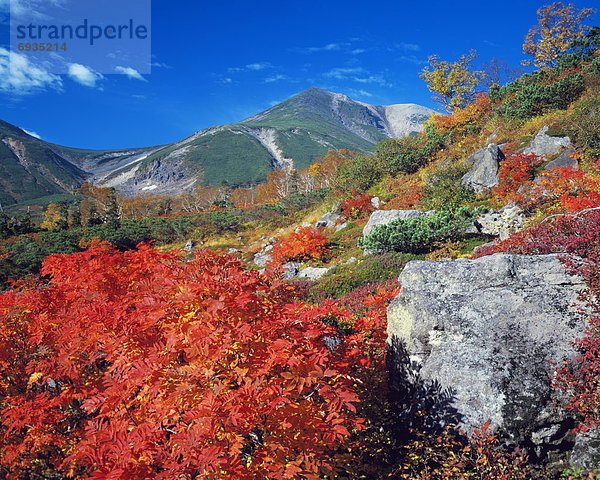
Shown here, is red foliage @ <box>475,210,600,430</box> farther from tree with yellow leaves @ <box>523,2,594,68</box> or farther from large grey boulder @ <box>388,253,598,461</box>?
tree with yellow leaves @ <box>523,2,594,68</box>

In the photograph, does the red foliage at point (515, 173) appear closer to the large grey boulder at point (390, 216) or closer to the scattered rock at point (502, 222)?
the scattered rock at point (502, 222)

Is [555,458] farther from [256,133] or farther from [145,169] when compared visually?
[256,133]

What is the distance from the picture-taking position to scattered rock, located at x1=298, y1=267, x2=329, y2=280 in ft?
39.7

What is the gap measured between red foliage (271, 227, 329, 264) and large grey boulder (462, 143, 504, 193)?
304 inches

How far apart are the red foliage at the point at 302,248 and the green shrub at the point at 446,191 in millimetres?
5663

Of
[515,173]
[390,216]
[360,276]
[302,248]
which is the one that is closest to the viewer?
[360,276]

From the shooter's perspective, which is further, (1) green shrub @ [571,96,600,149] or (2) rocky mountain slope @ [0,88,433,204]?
(2) rocky mountain slope @ [0,88,433,204]

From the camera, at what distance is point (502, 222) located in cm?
1061

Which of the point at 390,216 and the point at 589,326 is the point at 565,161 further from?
the point at 589,326

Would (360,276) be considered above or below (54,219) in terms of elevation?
below

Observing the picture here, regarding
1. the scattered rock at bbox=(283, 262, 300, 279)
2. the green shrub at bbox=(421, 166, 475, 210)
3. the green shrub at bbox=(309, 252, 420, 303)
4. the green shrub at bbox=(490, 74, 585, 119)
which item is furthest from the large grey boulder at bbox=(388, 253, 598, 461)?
the green shrub at bbox=(490, 74, 585, 119)

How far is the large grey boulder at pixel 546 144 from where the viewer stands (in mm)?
13352

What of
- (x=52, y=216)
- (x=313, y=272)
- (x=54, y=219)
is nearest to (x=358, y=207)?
(x=313, y=272)

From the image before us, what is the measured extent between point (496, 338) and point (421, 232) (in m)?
6.92
